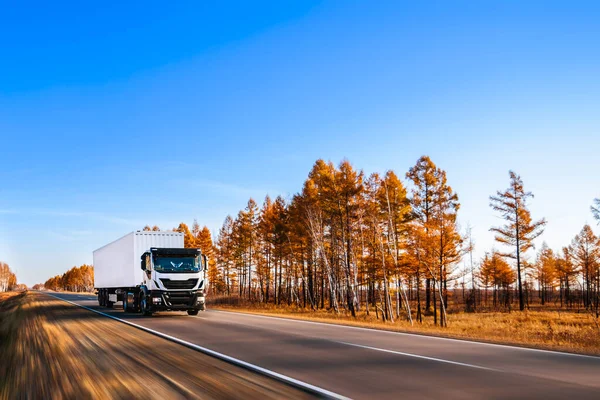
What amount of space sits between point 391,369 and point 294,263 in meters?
44.4

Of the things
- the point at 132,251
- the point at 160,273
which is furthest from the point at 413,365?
the point at 132,251

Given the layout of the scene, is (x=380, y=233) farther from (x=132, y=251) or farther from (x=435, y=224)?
(x=132, y=251)

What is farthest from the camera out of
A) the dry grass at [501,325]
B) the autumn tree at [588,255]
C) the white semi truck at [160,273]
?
the autumn tree at [588,255]

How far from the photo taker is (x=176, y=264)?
22.7m

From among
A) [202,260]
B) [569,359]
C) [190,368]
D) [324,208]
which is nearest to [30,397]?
[190,368]

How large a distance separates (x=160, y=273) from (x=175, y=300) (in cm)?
146

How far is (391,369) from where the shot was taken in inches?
325

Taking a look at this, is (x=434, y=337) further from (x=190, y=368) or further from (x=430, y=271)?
(x=430, y=271)

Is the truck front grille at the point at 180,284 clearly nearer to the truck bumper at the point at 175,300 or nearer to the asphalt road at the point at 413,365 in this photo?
the truck bumper at the point at 175,300

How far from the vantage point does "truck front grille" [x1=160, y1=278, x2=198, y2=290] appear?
22.0 m

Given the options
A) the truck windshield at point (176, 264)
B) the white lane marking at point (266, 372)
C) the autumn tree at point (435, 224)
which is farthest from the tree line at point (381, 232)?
the white lane marking at point (266, 372)

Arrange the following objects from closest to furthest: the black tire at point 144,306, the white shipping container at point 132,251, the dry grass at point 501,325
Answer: the dry grass at point 501,325, the black tire at point 144,306, the white shipping container at point 132,251

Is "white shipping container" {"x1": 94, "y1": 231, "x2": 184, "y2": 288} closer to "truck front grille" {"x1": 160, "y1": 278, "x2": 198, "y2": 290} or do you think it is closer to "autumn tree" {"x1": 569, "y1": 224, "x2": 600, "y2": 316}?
"truck front grille" {"x1": 160, "y1": 278, "x2": 198, "y2": 290}

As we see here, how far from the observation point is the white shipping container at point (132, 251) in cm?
2484
